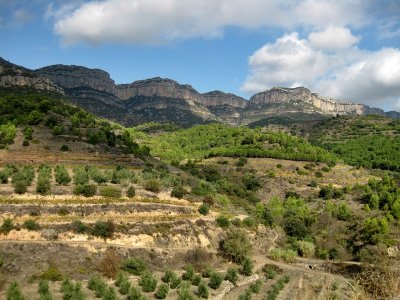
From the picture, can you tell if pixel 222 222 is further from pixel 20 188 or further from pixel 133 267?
pixel 20 188

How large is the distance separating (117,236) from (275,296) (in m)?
19.6

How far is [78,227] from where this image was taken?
48812 millimetres

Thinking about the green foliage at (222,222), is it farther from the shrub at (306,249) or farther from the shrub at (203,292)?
the shrub at (203,292)

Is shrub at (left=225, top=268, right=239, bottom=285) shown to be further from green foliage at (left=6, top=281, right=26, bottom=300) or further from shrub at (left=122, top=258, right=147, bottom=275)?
green foliage at (left=6, top=281, right=26, bottom=300)

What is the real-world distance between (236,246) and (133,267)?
15.8 meters

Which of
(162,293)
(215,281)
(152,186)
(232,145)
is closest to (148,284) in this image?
(162,293)

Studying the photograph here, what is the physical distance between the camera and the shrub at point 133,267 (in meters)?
44.2

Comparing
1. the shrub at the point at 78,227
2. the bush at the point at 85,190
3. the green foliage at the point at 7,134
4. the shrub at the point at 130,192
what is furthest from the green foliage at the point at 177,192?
the green foliage at the point at 7,134

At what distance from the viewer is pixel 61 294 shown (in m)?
34.6

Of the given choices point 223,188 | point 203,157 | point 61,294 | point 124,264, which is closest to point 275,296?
point 124,264

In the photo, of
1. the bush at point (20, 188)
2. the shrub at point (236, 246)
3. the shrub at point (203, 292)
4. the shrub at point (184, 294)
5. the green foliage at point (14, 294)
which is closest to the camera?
the green foliage at point (14, 294)

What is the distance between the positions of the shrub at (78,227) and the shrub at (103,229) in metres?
1.08

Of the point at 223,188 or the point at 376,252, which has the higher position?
the point at 223,188

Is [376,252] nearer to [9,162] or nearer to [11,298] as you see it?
[11,298]
